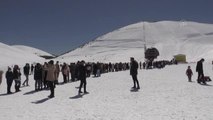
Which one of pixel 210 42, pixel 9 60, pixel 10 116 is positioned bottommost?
pixel 10 116

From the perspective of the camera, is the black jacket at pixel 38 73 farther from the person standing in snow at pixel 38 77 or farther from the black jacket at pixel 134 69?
the black jacket at pixel 134 69

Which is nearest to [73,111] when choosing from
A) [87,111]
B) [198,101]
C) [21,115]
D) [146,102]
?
[87,111]

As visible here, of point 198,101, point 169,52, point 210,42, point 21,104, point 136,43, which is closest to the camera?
point 198,101

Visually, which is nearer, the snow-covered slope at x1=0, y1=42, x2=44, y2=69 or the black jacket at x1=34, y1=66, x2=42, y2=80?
the black jacket at x1=34, y1=66, x2=42, y2=80

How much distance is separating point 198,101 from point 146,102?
2.08 meters

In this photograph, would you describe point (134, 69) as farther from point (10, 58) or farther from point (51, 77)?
point (10, 58)

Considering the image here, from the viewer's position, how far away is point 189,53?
147625 millimetres

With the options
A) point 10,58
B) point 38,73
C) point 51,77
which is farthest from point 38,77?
point 10,58

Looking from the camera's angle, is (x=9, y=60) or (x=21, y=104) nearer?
(x=21, y=104)

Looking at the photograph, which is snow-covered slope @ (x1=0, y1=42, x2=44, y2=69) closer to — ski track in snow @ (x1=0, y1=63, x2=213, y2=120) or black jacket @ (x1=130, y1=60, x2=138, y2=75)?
black jacket @ (x1=130, y1=60, x2=138, y2=75)

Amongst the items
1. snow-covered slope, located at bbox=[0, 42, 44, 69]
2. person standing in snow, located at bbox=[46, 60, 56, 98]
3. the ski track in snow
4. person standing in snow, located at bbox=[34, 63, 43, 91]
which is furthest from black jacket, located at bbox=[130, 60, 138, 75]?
snow-covered slope, located at bbox=[0, 42, 44, 69]

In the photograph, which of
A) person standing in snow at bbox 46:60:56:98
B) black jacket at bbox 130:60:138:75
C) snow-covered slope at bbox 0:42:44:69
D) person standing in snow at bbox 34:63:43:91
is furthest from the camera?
snow-covered slope at bbox 0:42:44:69

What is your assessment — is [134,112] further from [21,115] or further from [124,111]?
[21,115]

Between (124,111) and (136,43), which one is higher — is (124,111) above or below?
below
